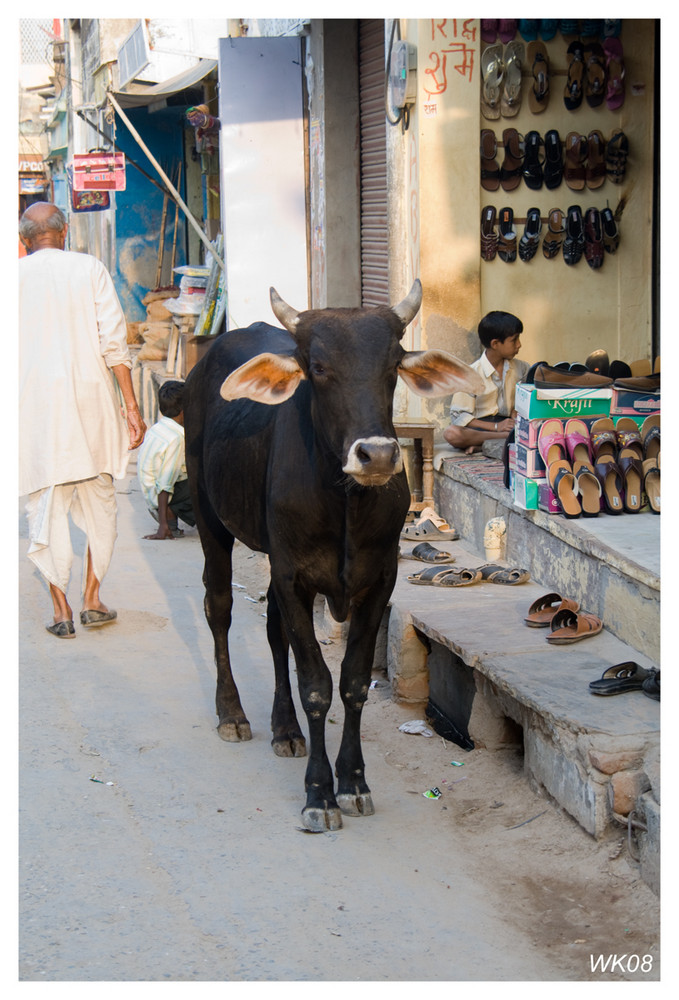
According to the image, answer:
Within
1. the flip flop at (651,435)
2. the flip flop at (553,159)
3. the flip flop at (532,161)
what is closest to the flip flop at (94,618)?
the flip flop at (651,435)

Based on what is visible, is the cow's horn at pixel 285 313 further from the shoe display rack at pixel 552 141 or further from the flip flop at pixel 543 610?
the shoe display rack at pixel 552 141

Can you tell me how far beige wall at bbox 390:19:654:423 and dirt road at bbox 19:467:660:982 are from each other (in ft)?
10.7

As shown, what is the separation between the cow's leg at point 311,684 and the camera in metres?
4.07

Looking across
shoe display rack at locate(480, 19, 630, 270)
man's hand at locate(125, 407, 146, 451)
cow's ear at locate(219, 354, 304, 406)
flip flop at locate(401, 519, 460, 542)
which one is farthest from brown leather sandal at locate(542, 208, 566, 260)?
cow's ear at locate(219, 354, 304, 406)

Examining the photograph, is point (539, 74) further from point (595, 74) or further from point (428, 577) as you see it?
point (428, 577)

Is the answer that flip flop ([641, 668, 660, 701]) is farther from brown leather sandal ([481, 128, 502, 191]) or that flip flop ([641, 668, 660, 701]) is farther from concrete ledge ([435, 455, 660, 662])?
brown leather sandal ([481, 128, 502, 191])

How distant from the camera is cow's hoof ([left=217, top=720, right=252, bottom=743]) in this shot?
16.0 ft

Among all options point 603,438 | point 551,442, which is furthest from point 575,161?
point 551,442

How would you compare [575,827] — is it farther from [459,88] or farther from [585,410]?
[459,88]

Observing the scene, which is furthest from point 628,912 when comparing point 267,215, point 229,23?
point 229,23

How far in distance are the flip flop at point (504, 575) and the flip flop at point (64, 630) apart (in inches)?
88.1

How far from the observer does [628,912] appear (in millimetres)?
3393

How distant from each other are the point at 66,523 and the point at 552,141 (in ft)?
13.9

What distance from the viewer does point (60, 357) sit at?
6250 mm
